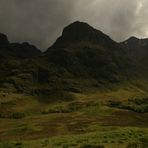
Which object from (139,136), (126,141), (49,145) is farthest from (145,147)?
(49,145)

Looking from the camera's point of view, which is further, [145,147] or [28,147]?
[28,147]

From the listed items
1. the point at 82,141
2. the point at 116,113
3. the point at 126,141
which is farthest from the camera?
the point at 116,113

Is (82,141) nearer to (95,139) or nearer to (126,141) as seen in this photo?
(95,139)

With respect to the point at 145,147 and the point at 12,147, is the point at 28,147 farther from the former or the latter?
the point at 145,147

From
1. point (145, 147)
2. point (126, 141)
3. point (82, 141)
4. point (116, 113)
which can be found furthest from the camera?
point (116, 113)

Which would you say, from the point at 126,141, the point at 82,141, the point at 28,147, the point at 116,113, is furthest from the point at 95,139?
the point at 116,113

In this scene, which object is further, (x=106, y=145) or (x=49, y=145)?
(x=49, y=145)

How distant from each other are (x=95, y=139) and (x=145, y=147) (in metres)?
8.08

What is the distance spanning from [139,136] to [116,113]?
157m

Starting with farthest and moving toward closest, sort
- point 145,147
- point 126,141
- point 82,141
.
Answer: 1. point 82,141
2. point 126,141
3. point 145,147

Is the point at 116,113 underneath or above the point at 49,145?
above

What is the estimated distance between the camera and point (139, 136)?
4122 cm

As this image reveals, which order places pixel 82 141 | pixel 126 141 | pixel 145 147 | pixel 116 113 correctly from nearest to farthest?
pixel 145 147 < pixel 126 141 < pixel 82 141 < pixel 116 113

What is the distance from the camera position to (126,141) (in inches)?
1500
